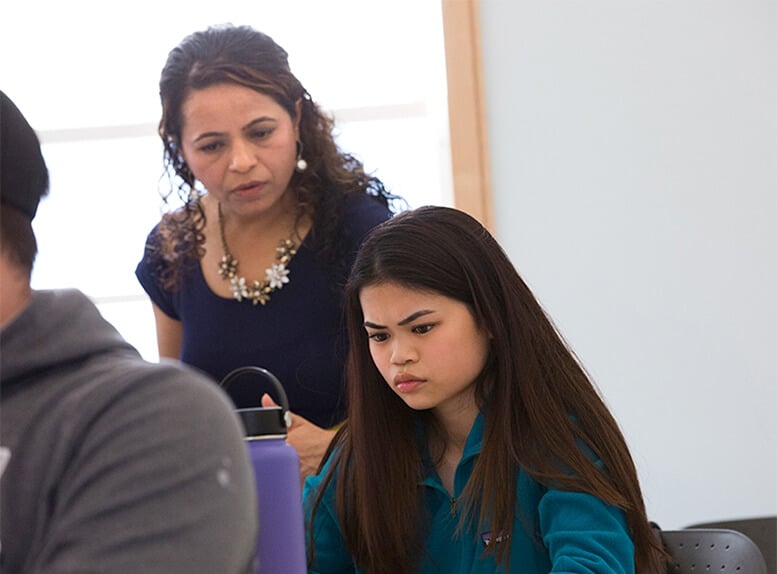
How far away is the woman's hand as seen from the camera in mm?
1854

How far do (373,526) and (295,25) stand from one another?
5.27ft

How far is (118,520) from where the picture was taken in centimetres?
Result: 84

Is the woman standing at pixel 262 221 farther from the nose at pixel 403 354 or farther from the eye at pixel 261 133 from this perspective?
the nose at pixel 403 354

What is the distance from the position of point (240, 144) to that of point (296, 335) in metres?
0.32

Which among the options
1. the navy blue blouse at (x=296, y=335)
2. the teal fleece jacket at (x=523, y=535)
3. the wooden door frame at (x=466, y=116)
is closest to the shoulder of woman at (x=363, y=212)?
the navy blue blouse at (x=296, y=335)

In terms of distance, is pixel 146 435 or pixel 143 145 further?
pixel 143 145

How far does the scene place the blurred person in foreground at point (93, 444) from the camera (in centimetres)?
84

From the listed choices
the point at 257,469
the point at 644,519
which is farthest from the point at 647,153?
the point at 257,469

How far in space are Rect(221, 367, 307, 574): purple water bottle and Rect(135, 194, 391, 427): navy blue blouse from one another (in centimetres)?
Result: 70

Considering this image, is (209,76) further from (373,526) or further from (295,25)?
(295,25)

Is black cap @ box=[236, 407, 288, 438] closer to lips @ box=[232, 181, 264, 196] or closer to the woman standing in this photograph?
the woman standing

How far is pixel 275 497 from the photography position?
121cm

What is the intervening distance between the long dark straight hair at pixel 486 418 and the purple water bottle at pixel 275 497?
0.42 m

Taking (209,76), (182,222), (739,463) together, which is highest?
(209,76)
